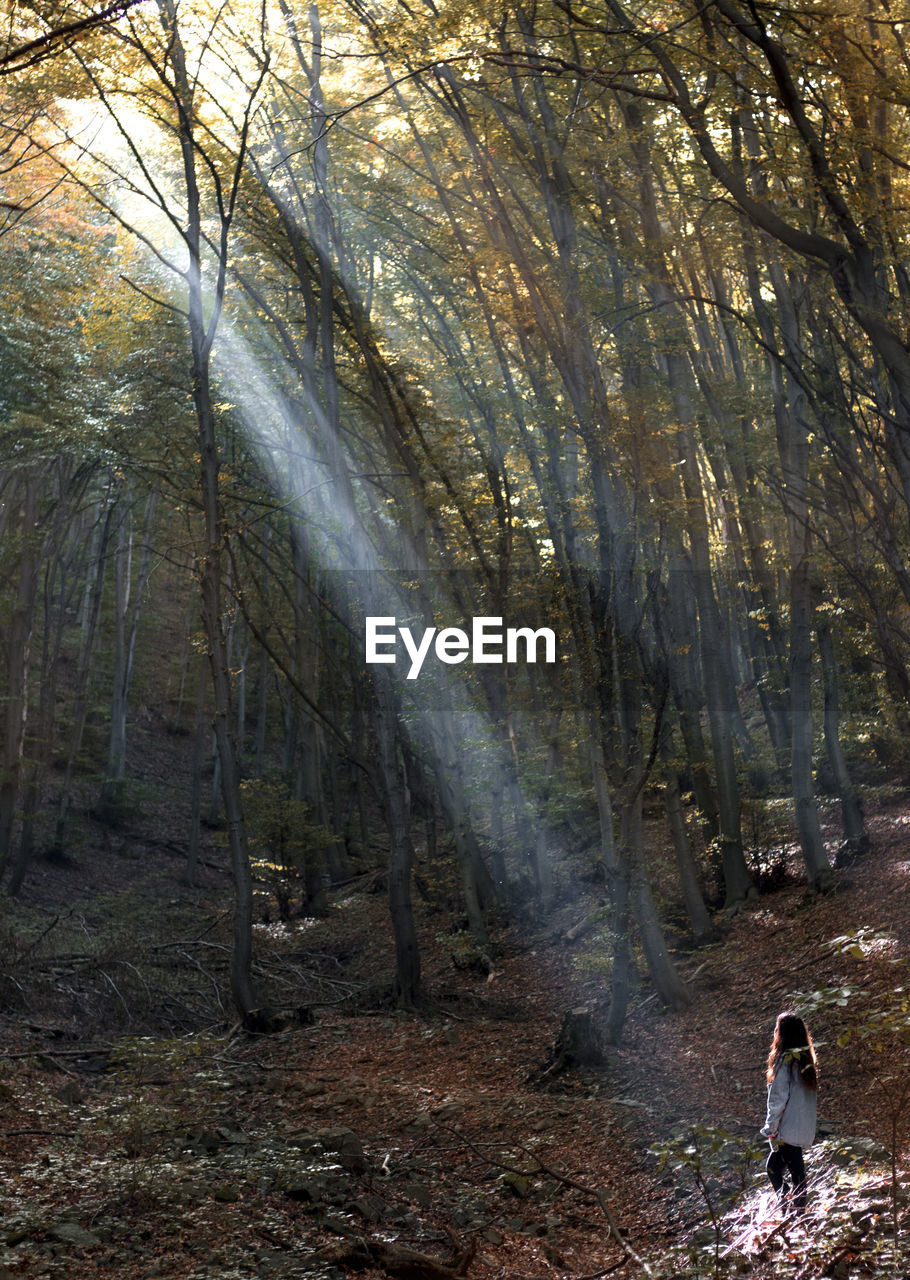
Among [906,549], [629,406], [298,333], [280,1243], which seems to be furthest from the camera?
[298,333]

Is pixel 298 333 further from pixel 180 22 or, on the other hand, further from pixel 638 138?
pixel 638 138

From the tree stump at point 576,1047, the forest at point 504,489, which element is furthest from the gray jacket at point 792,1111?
the tree stump at point 576,1047

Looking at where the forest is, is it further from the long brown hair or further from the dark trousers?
the long brown hair

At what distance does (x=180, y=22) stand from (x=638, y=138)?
4890 millimetres

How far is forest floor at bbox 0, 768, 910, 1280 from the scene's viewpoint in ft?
14.9

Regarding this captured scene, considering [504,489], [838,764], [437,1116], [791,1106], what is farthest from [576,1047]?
[504,489]

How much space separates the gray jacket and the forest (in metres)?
0.45

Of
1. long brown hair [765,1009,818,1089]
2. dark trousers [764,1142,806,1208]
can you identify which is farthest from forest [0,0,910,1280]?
long brown hair [765,1009,818,1089]

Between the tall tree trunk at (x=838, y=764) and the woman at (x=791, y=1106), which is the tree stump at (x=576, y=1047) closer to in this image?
the woman at (x=791, y=1106)

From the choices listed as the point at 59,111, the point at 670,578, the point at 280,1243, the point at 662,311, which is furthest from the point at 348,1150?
the point at 59,111

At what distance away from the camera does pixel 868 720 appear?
13625 millimetres

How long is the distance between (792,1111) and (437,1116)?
3.07 meters

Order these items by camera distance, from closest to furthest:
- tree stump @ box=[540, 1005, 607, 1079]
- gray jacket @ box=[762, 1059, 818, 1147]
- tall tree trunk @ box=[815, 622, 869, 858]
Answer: gray jacket @ box=[762, 1059, 818, 1147] < tree stump @ box=[540, 1005, 607, 1079] < tall tree trunk @ box=[815, 622, 869, 858]

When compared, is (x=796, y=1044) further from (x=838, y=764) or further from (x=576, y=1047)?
(x=838, y=764)
